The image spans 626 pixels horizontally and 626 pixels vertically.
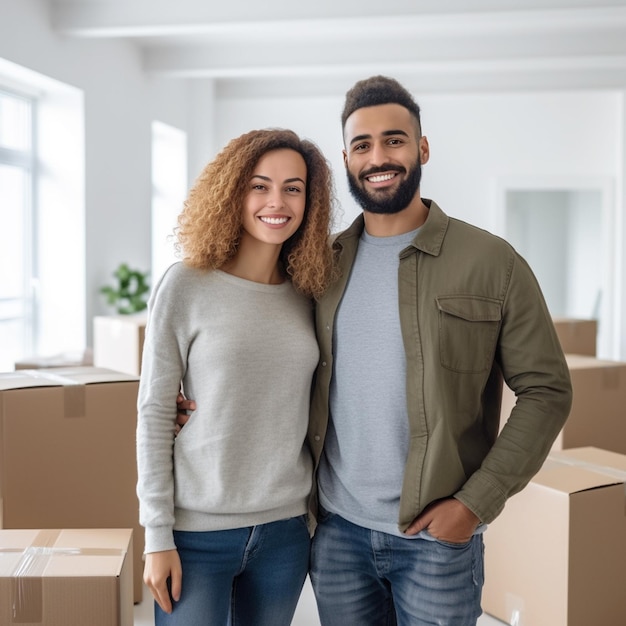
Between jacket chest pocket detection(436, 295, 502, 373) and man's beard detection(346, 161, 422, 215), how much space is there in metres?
0.21

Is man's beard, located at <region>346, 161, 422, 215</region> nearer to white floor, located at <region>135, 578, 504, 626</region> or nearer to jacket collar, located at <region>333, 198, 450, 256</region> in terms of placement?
jacket collar, located at <region>333, 198, 450, 256</region>

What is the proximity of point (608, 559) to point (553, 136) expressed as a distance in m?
6.09

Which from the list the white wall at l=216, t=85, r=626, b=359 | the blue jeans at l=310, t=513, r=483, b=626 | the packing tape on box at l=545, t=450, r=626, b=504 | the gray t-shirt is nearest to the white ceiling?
the white wall at l=216, t=85, r=626, b=359

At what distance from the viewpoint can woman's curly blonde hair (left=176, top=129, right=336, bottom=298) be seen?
1.54 meters

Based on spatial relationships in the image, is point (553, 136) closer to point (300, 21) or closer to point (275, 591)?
point (300, 21)

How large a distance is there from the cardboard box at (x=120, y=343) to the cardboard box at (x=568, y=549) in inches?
56.7

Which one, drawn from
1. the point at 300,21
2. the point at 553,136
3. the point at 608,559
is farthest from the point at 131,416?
the point at 553,136

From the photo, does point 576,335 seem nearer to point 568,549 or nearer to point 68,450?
point 568,549

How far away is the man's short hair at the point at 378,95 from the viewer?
5.07 feet

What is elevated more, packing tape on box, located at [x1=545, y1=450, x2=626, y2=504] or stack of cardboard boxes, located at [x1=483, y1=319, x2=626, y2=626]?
packing tape on box, located at [x1=545, y1=450, x2=626, y2=504]

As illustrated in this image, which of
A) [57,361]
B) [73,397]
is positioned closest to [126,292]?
[57,361]

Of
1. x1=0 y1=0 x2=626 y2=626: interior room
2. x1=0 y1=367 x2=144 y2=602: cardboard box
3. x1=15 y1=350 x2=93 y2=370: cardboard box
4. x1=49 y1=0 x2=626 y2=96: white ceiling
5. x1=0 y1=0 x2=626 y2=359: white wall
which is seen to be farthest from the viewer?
x1=0 y1=0 x2=626 y2=359: white wall

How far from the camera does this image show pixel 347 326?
154cm

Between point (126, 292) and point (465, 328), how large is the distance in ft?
13.5
